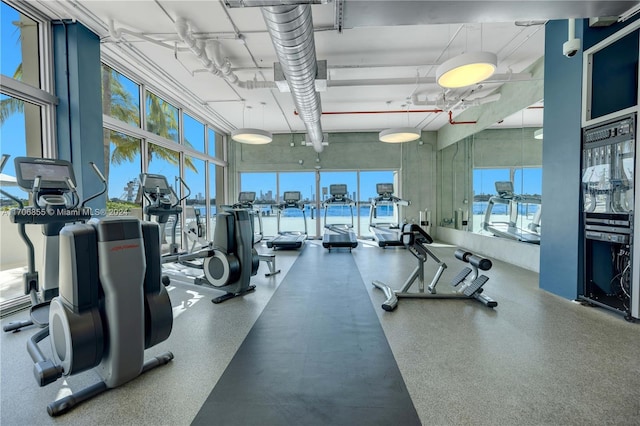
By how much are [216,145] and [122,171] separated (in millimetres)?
4312

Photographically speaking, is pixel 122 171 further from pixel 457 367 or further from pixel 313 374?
pixel 457 367

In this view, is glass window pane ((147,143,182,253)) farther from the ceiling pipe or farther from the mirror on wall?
the mirror on wall

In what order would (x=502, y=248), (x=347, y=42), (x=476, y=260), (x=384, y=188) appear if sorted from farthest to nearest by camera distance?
(x=384, y=188)
(x=502, y=248)
(x=347, y=42)
(x=476, y=260)

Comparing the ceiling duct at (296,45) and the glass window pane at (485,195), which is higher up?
the ceiling duct at (296,45)

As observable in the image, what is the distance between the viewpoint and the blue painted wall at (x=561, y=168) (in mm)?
3363

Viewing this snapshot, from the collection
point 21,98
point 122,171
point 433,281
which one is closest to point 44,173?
point 21,98

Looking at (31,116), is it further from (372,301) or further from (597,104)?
(597,104)

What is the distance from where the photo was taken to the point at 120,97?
4.97 metres

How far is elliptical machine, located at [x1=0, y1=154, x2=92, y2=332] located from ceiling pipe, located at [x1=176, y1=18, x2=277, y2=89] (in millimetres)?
2157

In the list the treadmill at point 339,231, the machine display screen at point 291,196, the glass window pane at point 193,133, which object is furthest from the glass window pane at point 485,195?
the glass window pane at point 193,133

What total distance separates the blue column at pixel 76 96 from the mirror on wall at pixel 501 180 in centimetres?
657

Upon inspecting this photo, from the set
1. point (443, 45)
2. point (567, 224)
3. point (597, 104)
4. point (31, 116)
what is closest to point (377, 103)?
point (443, 45)

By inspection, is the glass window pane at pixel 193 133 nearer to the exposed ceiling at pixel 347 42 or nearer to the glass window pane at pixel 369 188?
the exposed ceiling at pixel 347 42

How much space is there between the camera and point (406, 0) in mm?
2402
